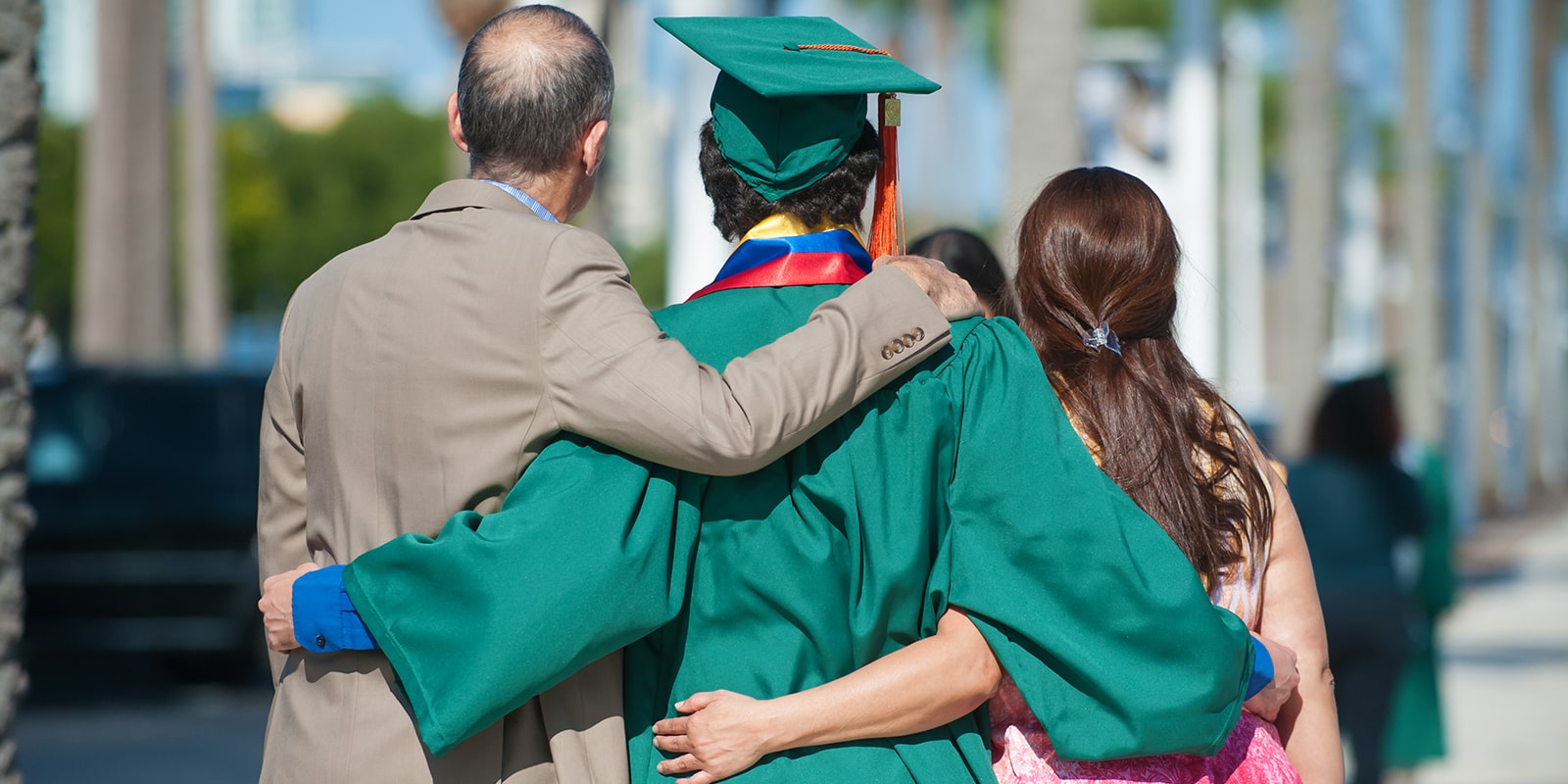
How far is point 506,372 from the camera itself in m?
2.18

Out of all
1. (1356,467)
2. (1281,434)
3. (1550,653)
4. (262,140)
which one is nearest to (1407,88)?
(1281,434)

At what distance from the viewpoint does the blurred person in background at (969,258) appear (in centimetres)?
344

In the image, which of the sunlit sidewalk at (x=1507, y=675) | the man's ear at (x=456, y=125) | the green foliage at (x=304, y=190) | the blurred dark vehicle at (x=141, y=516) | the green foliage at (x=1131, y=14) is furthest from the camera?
the green foliage at (x=1131, y=14)

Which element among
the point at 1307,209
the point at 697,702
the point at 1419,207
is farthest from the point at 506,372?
the point at 1419,207

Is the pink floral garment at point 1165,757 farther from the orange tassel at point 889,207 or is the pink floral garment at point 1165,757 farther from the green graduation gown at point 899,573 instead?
the orange tassel at point 889,207

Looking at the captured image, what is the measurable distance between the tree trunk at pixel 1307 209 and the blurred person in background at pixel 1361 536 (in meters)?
7.69

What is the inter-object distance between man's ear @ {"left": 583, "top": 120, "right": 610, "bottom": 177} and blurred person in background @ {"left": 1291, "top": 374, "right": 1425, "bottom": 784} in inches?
168

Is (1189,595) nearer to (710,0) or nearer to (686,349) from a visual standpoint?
(686,349)

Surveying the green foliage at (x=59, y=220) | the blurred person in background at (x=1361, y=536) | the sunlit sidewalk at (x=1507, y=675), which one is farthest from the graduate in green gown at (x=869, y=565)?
the green foliage at (x=59, y=220)

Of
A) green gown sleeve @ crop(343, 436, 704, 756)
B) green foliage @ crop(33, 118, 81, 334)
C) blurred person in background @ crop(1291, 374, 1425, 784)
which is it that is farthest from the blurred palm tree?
green foliage @ crop(33, 118, 81, 334)

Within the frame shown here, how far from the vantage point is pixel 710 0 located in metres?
5.49

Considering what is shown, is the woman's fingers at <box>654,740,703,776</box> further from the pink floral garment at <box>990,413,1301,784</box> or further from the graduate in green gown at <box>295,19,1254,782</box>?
the pink floral garment at <box>990,413,1301,784</box>

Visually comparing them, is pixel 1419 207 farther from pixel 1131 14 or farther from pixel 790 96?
pixel 1131 14

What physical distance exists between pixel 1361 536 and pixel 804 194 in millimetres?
4336
